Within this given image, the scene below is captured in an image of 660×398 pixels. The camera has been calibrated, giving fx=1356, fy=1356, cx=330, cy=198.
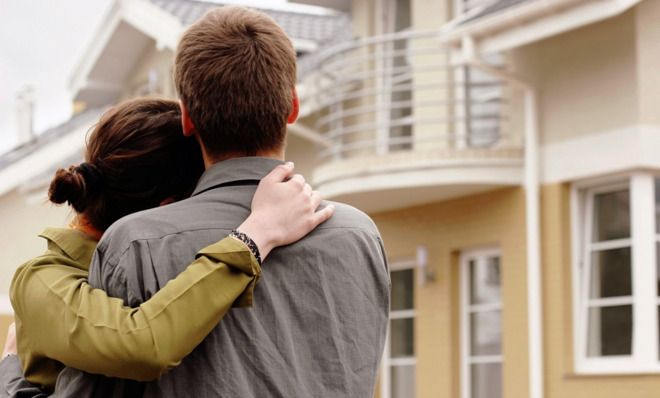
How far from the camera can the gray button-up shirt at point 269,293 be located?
236 cm

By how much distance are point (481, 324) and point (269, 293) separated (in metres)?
11.8

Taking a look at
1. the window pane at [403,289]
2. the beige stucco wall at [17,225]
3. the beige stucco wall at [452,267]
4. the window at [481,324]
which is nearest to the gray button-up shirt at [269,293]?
the beige stucco wall at [452,267]

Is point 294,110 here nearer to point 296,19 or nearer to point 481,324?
point 481,324

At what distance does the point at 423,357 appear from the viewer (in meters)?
14.6

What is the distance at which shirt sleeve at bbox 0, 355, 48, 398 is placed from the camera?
2473 mm

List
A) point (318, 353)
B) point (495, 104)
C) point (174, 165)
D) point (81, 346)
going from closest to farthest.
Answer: point (81, 346)
point (318, 353)
point (174, 165)
point (495, 104)

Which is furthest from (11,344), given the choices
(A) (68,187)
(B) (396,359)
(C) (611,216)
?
(B) (396,359)

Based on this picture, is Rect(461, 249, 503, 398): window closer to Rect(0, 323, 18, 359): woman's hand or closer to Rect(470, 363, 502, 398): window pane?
Rect(470, 363, 502, 398): window pane

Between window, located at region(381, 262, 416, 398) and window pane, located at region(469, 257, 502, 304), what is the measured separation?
1.10 m

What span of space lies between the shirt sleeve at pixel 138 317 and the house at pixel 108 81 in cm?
1365

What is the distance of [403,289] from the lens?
15.5 metres

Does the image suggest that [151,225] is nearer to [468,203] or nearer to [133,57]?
[468,203]

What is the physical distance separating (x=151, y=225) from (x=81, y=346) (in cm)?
25

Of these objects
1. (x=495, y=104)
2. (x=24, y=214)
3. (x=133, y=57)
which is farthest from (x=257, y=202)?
(x=24, y=214)
